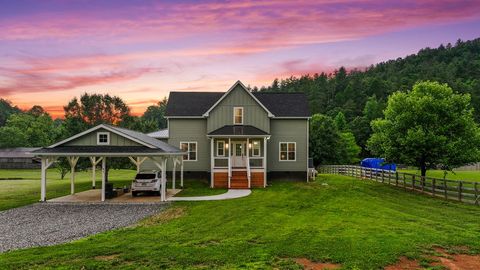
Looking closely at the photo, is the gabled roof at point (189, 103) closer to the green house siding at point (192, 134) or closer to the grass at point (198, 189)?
the green house siding at point (192, 134)

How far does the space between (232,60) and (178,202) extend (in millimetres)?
28999

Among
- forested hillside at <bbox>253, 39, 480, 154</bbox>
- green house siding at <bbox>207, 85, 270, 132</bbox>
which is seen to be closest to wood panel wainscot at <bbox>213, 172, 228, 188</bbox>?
green house siding at <bbox>207, 85, 270, 132</bbox>

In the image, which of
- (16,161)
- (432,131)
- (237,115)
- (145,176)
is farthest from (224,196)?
(16,161)

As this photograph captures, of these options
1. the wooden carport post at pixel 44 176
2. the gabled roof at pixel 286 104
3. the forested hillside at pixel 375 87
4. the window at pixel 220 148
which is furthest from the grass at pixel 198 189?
the forested hillside at pixel 375 87

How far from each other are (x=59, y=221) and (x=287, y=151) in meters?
19.7

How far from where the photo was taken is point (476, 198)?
20.1m

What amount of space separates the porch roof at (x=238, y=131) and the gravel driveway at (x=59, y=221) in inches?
386

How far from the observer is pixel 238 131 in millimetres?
28594

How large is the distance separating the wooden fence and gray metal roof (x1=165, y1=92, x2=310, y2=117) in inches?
344

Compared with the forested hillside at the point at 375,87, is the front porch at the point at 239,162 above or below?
below

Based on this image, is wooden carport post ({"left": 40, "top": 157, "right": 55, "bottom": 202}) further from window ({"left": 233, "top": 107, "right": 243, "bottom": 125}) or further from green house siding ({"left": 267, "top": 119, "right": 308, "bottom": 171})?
green house siding ({"left": 267, "top": 119, "right": 308, "bottom": 171})

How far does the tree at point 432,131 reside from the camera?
84.8ft

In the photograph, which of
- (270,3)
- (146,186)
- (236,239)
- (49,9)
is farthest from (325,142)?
(236,239)

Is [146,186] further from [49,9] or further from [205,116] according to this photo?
[49,9]
